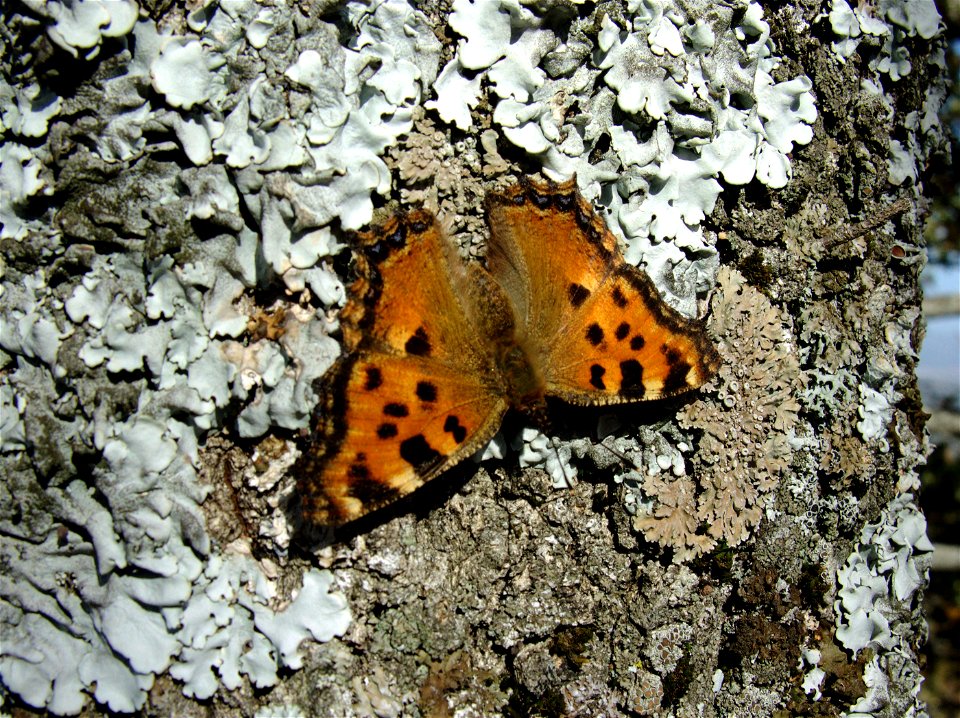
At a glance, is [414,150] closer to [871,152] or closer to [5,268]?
[5,268]

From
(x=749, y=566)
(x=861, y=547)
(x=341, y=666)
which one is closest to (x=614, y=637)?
(x=749, y=566)

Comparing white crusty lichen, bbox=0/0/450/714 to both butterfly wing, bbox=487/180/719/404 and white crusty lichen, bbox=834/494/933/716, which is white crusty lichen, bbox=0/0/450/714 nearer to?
butterfly wing, bbox=487/180/719/404

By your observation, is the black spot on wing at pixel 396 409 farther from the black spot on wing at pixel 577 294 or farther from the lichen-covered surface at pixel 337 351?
the black spot on wing at pixel 577 294

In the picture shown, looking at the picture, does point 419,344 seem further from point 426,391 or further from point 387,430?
point 387,430

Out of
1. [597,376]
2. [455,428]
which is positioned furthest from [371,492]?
[597,376]

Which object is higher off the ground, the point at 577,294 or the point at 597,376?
the point at 577,294

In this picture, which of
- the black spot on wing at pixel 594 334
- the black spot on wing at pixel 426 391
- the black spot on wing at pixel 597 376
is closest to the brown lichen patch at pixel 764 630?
the black spot on wing at pixel 597 376

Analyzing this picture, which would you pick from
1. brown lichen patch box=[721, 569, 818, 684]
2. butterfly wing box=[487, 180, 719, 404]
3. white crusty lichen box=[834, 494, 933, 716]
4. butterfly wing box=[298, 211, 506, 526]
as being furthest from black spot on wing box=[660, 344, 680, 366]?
white crusty lichen box=[834, 494, 933, 716]
